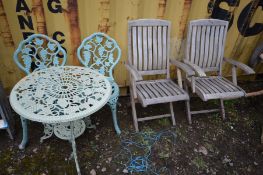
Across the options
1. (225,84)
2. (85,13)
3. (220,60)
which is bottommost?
(225,84)

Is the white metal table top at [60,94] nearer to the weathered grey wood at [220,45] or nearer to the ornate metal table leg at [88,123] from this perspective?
the ornate metal table leg at [88,123]

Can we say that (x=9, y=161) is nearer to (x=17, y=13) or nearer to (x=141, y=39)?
(x=17, y=13)

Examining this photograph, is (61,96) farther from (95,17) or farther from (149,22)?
(149,22)

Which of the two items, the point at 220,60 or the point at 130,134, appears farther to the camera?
the point at 220,60

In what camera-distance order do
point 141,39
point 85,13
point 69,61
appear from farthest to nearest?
point 69,61 < point 141,39 < point 85,13

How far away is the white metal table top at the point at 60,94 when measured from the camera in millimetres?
1932

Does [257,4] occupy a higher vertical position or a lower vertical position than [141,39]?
higher

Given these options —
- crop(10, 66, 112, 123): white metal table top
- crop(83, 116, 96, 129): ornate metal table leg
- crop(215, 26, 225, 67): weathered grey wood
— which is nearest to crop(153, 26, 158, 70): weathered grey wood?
crop(10, 66, 112, 123): white metal table top

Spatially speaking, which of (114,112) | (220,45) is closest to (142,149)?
(114,112)

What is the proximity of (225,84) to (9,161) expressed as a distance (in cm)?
332

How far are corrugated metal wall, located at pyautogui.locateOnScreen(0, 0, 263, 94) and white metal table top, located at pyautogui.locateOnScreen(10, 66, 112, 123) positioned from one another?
68cm

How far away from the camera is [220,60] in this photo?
341 cm

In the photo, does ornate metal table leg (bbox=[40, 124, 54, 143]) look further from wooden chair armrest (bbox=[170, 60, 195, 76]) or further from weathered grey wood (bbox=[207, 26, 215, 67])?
weathered grey wood (bbox=[207, 26, 215, 67])

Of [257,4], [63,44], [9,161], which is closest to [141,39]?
[63,44]
